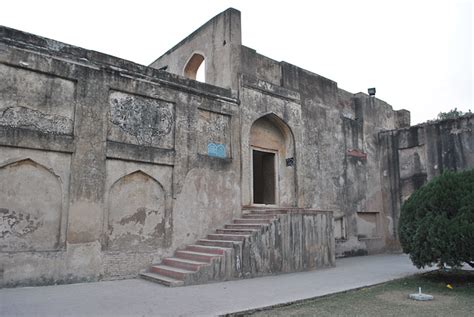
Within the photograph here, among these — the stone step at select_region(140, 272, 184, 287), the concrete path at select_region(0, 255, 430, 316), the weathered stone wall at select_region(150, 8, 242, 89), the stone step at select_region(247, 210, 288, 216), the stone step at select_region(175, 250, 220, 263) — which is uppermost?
the weathered stone wall at select_region(150, 8, 242, 89)

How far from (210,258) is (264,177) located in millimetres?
6171

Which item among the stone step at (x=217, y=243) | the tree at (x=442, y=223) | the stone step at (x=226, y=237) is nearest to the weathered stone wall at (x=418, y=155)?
the tree at (x=442, y=223)

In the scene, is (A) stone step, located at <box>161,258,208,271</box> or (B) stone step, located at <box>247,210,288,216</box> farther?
(B) stone step, located at <box>247,210,288,216</box>

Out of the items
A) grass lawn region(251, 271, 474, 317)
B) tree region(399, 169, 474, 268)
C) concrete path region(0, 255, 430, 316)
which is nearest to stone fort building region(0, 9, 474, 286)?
concrete path region(0, 255, 430, 316)

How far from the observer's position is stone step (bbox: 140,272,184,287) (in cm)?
800

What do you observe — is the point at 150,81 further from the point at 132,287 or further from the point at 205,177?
the point at 132,287

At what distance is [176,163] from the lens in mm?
10500

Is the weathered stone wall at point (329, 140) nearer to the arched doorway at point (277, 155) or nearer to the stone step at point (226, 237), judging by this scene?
the arched doorway at point (277, 155)

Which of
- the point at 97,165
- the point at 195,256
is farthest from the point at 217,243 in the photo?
the point at 97,165

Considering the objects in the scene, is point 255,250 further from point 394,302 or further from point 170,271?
point 394,302

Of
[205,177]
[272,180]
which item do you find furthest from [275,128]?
[205,177]

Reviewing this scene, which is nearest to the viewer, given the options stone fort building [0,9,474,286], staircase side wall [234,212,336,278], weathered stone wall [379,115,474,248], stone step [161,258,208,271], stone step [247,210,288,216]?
stone fort building [0,9,474,286]

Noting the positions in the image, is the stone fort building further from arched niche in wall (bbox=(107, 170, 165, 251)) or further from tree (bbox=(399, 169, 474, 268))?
tree (bbox=(399, 169, 474, 268))

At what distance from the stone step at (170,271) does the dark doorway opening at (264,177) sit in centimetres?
543
